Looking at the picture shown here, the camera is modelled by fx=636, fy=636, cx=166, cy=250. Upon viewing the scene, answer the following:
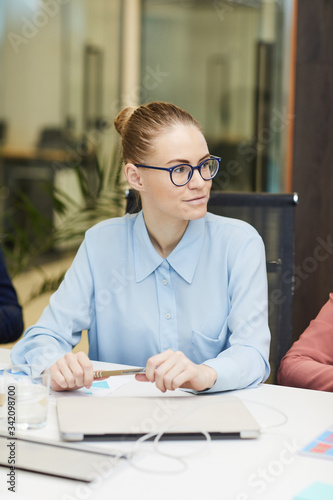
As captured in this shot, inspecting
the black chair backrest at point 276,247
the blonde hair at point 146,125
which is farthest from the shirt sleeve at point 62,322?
the black chair backrest at point 276,247

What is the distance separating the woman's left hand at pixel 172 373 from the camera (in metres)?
1.20

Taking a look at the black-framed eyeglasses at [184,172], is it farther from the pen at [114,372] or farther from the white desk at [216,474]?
the white desk at [216,474]

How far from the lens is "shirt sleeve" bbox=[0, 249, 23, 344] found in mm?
2162

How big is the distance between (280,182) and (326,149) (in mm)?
1498

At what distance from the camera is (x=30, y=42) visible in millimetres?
4957

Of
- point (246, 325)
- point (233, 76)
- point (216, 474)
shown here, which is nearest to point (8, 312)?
point (246, 325)

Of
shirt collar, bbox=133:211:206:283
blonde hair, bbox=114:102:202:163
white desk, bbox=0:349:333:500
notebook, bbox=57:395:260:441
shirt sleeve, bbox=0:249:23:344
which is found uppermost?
blonde hair, bbox=114:102:202:163

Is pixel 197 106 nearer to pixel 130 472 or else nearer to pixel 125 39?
pixel 125 39

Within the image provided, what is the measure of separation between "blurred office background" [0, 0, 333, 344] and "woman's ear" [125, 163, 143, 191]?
1.97 metres

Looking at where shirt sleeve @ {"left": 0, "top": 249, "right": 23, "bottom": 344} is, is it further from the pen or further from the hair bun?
the pen

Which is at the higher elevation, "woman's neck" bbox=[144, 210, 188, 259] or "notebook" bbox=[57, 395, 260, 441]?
"woman's neck" bbox=[144, 210, 188, 259]

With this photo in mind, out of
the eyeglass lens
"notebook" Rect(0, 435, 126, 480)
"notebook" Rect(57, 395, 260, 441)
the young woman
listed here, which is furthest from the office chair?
"notebook" Rect(0, 435, 126, 480)

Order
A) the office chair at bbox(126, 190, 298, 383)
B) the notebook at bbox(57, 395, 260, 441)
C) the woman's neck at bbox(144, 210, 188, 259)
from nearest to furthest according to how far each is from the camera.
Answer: the notebook at bbox(57, 395, 260, 441) < the woman's neck at bbox(144, 210, 188, 259) < the office chair at bbox(126, 190, 298, 383)

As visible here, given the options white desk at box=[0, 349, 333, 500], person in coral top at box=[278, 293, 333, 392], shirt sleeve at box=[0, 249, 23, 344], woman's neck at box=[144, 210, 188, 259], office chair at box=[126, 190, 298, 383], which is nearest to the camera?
white desk at box=[0, 349, 333, 500]
